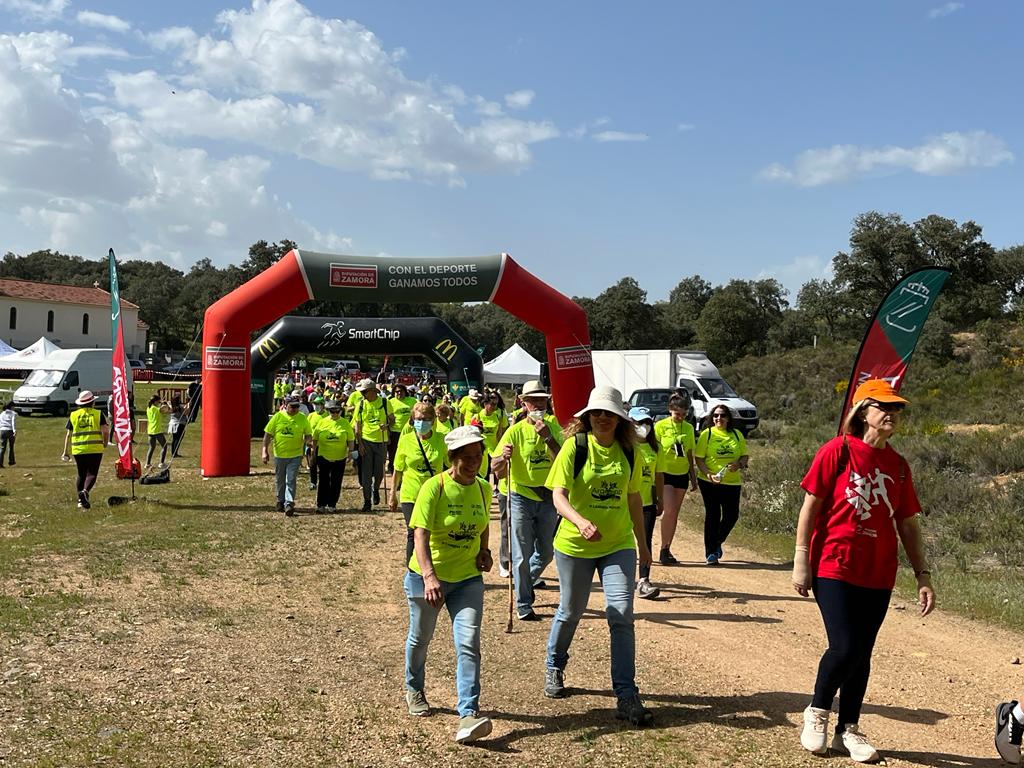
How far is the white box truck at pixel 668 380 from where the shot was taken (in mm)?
25688

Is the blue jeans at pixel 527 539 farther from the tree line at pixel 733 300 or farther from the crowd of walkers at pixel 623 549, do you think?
the tree line at pixel 733 300

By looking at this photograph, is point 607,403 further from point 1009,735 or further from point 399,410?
point 399,410

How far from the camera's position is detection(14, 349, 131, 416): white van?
3159 centimetres

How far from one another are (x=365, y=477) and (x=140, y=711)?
818 centimetres

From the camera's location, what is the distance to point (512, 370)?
1750 inches

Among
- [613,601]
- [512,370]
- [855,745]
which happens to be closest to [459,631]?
[613,601]

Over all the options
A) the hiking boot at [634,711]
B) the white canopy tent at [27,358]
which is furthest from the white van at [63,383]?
the hiking boot at [634,711]

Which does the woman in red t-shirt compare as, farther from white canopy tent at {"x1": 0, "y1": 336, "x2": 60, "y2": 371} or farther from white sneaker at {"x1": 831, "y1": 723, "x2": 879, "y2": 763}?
white canopy tent at {"x1": 0, "y1": 336, "x2": 60, "y2": 371}

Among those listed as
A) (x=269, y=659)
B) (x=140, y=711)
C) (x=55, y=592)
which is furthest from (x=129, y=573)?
(x=140, y=711)

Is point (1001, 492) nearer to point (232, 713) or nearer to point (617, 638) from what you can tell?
point (617, 638)

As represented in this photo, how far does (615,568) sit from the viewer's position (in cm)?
519

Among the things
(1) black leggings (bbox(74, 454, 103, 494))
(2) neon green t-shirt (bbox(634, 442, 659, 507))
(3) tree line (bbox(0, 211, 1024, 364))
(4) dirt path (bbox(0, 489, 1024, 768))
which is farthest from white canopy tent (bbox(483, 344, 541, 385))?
(4) dirt path (bbox(0, 489, 1024, 768))

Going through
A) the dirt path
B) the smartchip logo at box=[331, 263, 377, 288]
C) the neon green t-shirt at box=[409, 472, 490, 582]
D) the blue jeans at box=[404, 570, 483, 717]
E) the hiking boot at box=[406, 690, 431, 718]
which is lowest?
the dirt path

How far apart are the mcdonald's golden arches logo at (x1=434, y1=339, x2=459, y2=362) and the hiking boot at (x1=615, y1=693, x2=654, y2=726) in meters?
21.4
